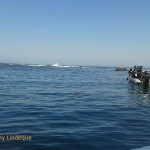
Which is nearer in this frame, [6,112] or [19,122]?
[19,122]

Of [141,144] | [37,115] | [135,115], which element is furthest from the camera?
[135,115]

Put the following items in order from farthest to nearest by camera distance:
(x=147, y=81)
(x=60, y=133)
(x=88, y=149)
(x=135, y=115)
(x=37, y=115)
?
(x=147, y=81)
(x=135, y=115)
(x=37, y=115)
(x=60, y=133)
(x=88, y=149)

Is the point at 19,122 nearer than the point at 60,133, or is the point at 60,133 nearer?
the point at 60,133

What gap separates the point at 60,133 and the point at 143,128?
3816 millimetres

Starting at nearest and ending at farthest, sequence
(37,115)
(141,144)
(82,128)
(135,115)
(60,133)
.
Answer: (141,144), (60,133), (82,128), (37,115), (135,115)

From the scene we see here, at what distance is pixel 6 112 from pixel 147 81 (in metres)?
23.9

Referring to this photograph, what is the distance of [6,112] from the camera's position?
15.8 meters

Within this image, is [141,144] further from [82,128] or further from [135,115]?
[135,115]

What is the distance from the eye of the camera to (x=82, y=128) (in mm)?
12570

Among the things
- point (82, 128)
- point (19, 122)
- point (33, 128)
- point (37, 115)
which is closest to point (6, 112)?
point (37, 115)

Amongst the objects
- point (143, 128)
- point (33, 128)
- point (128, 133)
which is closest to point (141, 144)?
point (128, 133)

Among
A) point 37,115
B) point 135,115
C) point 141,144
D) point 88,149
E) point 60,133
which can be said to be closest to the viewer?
point 88,149

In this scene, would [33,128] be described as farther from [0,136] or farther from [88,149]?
[88,149]

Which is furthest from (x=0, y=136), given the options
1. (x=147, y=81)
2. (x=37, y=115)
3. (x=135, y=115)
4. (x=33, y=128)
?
(x=147, y=81)
